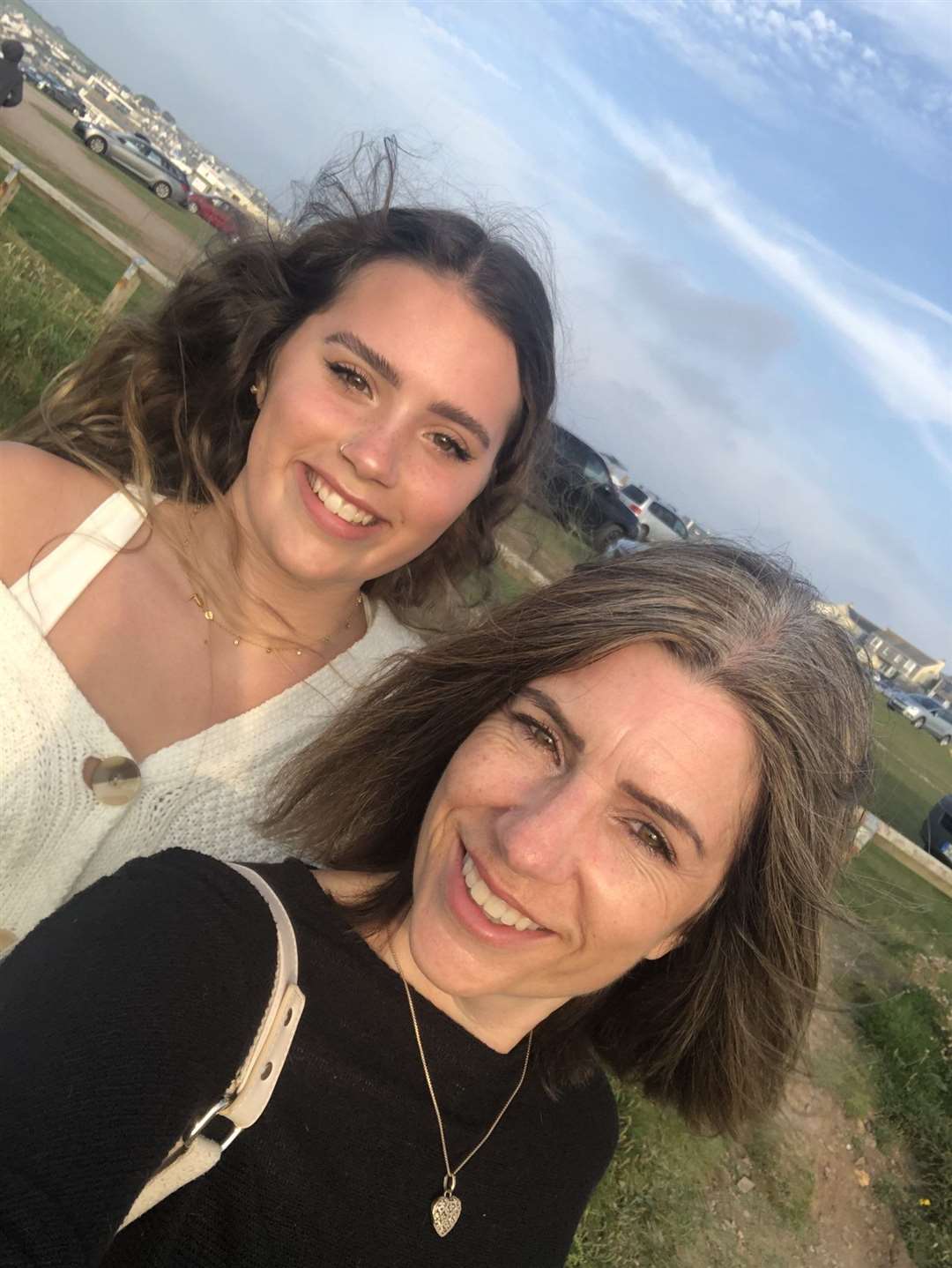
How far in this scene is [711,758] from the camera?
1858 millimetres

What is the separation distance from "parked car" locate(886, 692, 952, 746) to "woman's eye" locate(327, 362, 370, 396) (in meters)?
36.3

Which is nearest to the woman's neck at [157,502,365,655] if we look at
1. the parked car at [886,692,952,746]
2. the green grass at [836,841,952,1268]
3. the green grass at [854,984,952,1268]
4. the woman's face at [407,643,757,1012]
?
the woman's face at [407,643,757,1012]

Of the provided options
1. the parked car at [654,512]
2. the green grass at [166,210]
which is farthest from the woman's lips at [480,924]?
the parked car at [654,512]

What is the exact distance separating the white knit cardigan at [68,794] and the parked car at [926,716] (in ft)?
120

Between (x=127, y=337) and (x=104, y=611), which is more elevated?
(x=127, y=337)

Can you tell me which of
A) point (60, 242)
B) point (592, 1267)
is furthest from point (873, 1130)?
point (60, 242)

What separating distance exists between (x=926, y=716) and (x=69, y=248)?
119 ft

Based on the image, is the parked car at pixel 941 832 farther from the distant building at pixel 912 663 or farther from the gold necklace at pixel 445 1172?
the distant building at pixel 912 663

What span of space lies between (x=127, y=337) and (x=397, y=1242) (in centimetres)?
275

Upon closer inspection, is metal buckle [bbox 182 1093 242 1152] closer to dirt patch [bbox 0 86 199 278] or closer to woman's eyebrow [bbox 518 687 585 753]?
woman's eyebrow [bbox 518 687 585 753]

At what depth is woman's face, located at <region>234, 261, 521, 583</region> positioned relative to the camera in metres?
2.46

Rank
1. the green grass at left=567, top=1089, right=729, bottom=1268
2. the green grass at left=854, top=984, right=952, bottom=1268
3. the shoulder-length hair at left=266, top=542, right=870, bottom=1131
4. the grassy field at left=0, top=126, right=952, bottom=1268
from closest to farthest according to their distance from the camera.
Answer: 1. the shoulder-length hair at left=266, top=542, right=870, bottom=1131
2. the green grass at left=567, top=1089, right=729, bottom=1268
3. the grassy field at left=0, top=126, right=952, bottom=1268
4. the green grass at left=854, top=984, right=952, bottom=1268

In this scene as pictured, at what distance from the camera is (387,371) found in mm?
2479

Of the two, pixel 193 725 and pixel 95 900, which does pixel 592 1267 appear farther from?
pixel 95 900
